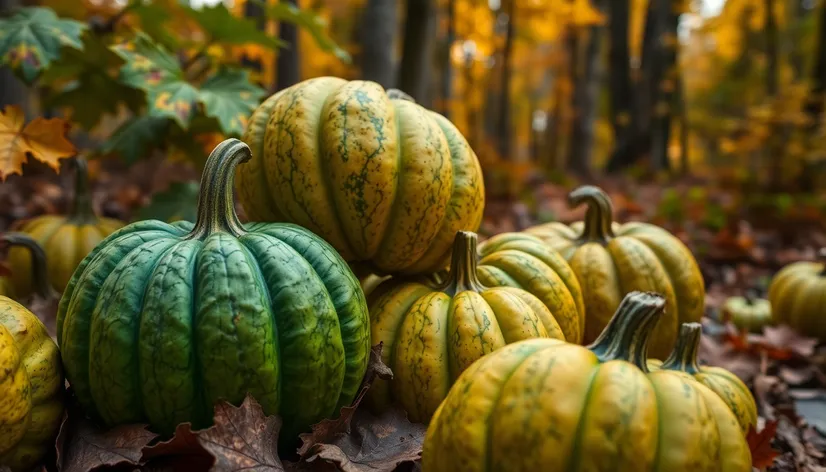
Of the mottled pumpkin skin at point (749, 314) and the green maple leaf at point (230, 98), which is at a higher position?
the green maple leaf at point (230, 98)

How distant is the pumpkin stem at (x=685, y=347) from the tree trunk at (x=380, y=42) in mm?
3530

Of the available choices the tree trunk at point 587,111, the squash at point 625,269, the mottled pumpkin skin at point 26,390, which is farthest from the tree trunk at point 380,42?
the tree trunk at point 587,111

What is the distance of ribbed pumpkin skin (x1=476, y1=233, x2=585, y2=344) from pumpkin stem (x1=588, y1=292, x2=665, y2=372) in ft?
2.63

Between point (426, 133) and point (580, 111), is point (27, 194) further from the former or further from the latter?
point (580, 111)

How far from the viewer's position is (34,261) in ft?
8.90

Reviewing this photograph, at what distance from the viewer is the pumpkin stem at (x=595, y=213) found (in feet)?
9.89

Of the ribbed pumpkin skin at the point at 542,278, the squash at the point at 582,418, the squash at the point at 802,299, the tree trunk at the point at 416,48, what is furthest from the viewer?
the tree trunk at the point at 416,48

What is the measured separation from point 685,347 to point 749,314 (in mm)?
2428

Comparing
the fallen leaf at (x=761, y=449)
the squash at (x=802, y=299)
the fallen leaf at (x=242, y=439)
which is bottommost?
the squash at (x=802, y=299)

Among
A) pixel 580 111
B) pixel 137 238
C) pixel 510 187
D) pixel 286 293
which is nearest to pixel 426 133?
pixel 286 293

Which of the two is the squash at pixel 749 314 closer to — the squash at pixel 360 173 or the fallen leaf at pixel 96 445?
the squash at pixel 360 173

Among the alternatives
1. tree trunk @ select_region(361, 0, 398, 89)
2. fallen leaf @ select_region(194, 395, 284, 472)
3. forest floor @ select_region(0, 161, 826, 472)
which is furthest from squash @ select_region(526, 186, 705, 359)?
tree trunk @ select_region(361, 0, 398, 89)

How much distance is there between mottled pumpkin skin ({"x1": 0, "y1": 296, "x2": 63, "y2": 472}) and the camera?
1595mm

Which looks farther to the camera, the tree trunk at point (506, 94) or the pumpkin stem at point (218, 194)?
the tree trunk at point (506, 94)
